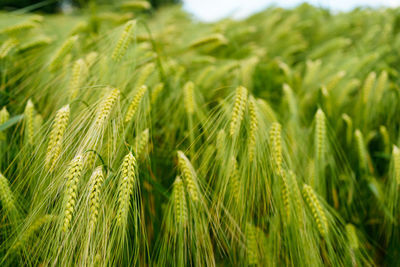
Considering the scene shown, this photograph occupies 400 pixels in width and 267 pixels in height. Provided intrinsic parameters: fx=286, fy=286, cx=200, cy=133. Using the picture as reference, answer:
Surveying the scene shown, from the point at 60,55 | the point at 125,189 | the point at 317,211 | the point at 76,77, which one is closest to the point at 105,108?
the point at 125,189

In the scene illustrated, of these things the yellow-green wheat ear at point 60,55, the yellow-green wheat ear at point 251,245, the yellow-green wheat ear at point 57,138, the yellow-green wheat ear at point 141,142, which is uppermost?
the yellow-green wheat ear at point 60,55

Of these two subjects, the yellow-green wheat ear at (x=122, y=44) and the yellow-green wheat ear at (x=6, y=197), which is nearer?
the yellow-green wheat ear at (x=6, y=197)

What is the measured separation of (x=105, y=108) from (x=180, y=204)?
1.14 feet

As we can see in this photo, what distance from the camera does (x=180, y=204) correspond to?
0.81 metres

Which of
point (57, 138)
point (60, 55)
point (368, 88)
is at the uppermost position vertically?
point (60, 55)

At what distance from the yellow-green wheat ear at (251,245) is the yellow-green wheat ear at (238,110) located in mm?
314

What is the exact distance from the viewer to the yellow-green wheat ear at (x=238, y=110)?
0.85m

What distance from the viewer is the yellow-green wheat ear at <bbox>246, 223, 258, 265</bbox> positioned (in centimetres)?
88

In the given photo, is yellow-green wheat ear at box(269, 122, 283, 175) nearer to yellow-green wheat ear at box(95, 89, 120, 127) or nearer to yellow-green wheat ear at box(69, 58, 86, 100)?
yellow-green wheat ear at box(95, 89, 120, 127)

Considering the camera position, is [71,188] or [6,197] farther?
[6,197]

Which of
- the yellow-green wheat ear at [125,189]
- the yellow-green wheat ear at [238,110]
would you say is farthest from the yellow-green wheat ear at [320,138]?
the yellow-green wheat ear at [125,189]

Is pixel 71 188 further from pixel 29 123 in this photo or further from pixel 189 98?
pixel 189 98

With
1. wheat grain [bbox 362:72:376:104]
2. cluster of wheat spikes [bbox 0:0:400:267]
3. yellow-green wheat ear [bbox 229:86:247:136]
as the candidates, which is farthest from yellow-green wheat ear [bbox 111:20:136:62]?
wheat grain [bbox 362:72:376:104]

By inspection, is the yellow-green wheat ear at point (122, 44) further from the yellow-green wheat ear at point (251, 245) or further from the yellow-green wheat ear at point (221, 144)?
the yellow-green wheat ear at point (251, 245)
